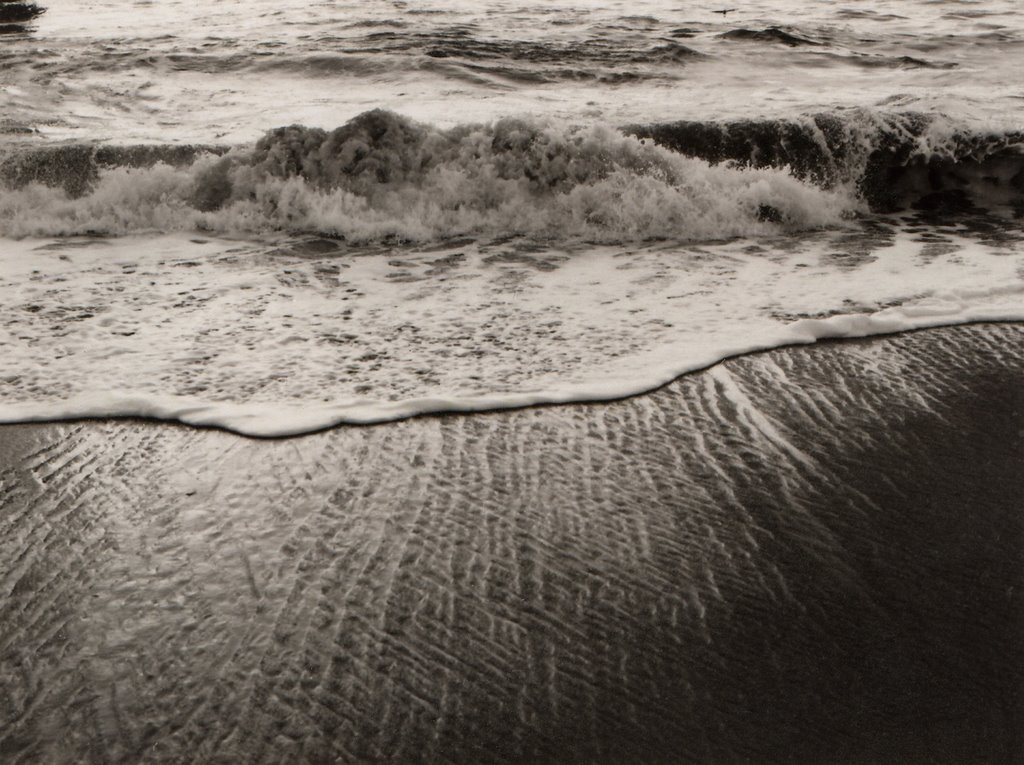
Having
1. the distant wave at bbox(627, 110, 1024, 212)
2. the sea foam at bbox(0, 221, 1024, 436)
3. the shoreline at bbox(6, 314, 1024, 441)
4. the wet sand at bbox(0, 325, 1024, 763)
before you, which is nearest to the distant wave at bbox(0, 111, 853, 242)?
the sea foam at bbox(0, 221, 1024, 436)

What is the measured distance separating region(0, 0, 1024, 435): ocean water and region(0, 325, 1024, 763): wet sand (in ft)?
1.24

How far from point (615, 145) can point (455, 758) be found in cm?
482

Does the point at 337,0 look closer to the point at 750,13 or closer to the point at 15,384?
the point at 750,13

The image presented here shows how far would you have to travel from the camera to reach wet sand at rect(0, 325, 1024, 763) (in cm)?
189

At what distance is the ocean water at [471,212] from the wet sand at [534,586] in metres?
0.38

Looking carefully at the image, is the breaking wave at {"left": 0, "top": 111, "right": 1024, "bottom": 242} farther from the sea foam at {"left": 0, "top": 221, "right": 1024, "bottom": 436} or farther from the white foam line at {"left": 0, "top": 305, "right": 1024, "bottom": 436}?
the white foam line at {"left": 0, "top": 305, "right": 1024, "bottom": 436}

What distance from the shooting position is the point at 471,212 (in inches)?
220

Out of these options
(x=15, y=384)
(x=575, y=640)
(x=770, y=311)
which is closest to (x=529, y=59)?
(x=770, y=311)

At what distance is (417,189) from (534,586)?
3.96 metres

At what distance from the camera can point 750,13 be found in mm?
12281

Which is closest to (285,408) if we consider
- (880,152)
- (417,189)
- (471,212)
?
(471,212)

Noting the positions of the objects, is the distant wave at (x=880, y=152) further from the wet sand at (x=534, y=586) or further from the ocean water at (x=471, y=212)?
the wet sand at (x=534, y=586)

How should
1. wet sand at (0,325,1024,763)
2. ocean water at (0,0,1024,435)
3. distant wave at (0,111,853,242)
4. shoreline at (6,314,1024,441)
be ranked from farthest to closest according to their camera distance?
distant wave at (0,111,853,242) < ocean water at (0,0,1024,435) < shoreline at (6,314,1024,441) < wet sand at (0,325,1024,763)

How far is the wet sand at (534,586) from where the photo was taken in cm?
189
